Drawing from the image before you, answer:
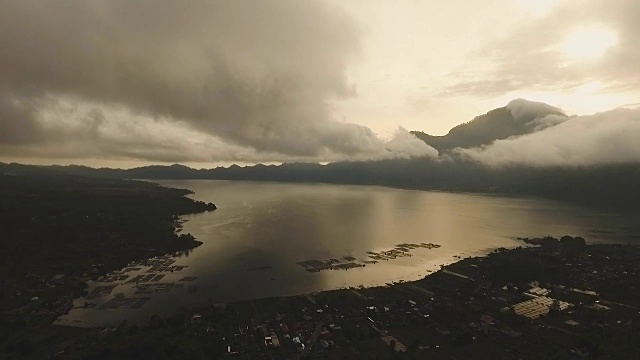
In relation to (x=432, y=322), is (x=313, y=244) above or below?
above

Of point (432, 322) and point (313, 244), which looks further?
point (313, 244)

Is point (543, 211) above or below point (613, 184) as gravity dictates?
below

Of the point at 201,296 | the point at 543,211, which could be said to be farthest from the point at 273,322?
the point at 543,211

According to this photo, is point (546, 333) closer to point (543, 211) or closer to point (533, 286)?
point (533, 286)

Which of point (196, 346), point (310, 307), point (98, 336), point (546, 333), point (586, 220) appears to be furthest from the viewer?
point (586, 220)

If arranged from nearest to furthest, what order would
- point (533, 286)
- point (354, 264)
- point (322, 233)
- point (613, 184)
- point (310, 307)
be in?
1. point (310, 307)
2. point (533, 286)
3. point (354, 264)
4. point (322, 233)
5. point (613, 184)

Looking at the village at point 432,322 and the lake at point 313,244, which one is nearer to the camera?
the village at point 432,322

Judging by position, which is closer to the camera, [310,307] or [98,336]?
[98,336]

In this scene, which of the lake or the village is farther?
the lake
